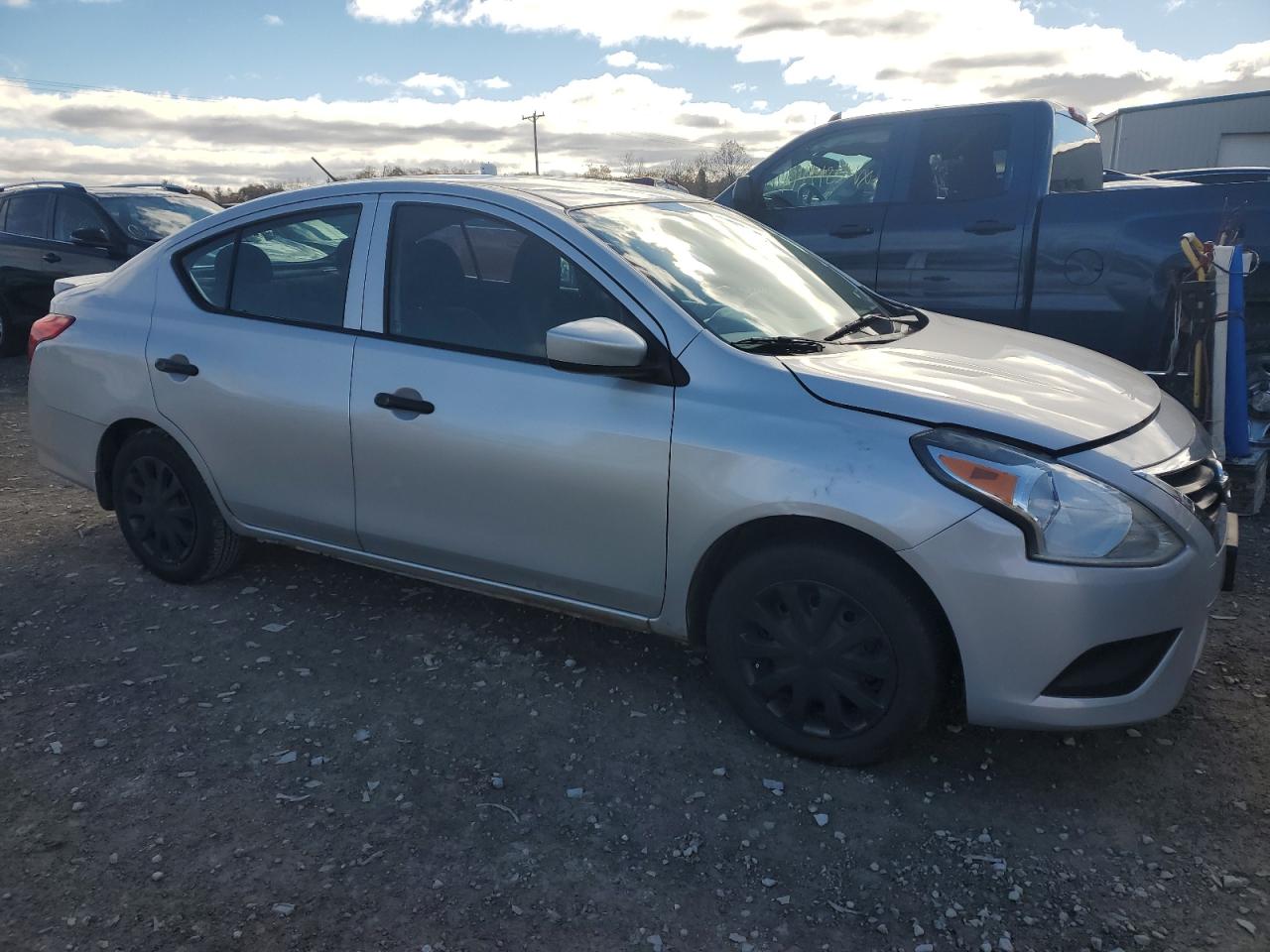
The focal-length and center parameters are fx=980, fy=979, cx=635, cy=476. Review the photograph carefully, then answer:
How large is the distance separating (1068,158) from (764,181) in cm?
191

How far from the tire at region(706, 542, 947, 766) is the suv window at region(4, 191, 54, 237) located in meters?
9.85

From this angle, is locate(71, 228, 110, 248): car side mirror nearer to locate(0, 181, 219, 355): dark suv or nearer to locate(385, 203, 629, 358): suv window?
locate(0, 181, 219, 355): dark suv

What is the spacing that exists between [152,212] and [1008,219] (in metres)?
8.37

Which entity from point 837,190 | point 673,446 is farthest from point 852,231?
point 673,446

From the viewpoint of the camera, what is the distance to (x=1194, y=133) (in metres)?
33.2

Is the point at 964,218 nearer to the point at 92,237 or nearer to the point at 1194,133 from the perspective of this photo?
the point at 92,237

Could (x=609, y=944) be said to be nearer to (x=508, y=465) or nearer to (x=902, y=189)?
(x=508, y=465)

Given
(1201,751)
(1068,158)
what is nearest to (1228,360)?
(1068,158)

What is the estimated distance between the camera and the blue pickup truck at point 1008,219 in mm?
5387

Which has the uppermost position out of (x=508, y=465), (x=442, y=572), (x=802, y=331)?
(x=802, y=331)

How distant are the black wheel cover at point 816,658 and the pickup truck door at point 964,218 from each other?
3.66m

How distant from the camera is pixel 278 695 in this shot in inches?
135

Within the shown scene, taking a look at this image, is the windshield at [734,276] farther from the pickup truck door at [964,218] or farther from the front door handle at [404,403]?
the pickup truck door at [964,218]

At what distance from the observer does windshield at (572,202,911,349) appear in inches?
125
